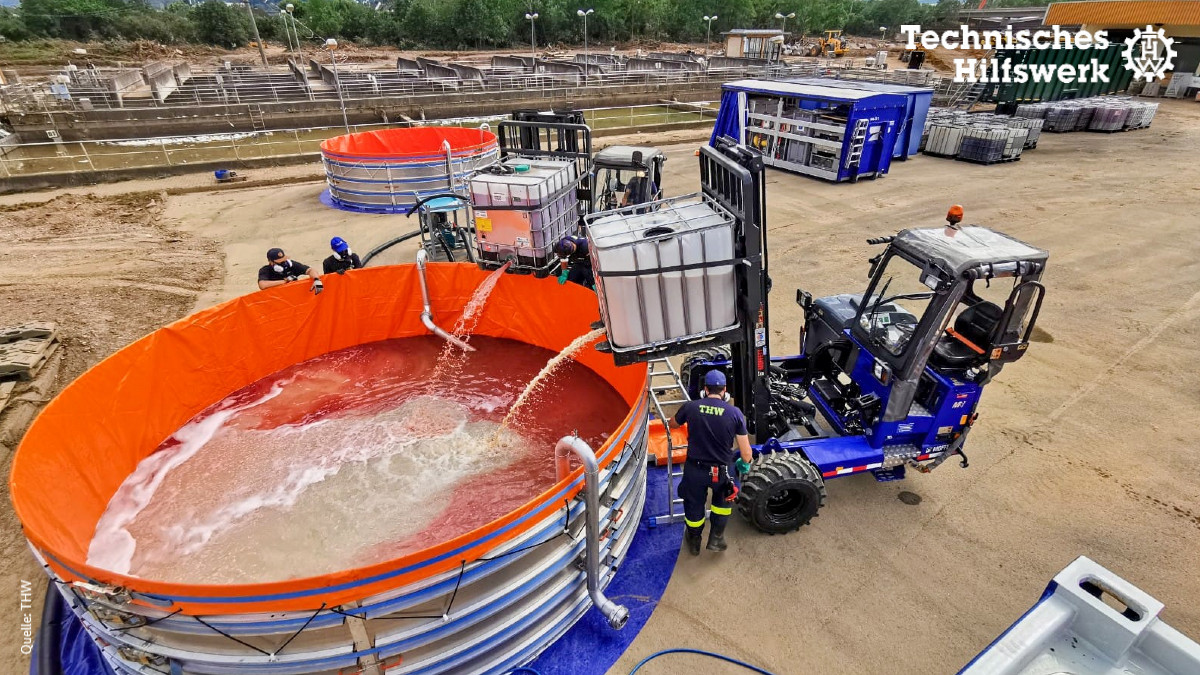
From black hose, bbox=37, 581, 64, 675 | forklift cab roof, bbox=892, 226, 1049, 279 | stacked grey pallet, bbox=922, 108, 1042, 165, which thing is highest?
forklift cab roof, bbox=892, 226, 1049, 279

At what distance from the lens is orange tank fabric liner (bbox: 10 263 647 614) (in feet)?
11.0

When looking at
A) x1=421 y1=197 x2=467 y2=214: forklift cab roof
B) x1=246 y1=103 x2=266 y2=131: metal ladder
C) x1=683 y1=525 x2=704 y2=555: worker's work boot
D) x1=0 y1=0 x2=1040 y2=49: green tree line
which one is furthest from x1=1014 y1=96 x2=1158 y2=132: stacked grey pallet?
x1=0 y1=0 x2=1040 y2=49: green tree line

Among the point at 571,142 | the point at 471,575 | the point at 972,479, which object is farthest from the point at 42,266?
the point at 972,479

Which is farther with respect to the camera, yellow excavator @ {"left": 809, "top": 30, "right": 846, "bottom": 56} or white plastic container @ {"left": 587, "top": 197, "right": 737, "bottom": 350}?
yellow excavator @ {"left": 809, "top": 30, "right": 846, "bottom": 56}

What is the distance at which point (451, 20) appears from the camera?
61.2m

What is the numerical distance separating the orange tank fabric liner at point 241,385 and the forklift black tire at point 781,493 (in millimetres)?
1259

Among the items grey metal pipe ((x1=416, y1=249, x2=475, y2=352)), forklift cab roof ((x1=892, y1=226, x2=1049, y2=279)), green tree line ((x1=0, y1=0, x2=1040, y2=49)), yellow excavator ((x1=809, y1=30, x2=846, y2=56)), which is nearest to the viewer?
forklift cab roof ((x1=892, y1=226, x2=1049, y2=279))

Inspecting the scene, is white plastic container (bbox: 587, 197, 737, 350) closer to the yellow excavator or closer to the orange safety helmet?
the orange safety helmet

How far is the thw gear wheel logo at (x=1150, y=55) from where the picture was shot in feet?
103

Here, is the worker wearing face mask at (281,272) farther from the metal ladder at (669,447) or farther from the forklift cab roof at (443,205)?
the metal ladder at (669,447)

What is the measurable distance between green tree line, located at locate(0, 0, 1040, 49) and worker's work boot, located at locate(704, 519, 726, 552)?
67974 millimetres

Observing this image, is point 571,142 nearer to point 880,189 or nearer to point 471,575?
point 471,575

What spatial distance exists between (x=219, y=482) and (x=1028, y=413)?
9810 millimetres

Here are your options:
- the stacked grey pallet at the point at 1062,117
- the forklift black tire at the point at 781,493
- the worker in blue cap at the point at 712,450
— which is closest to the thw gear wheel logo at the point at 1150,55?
the stacked grey pallet at the point at 1062,117
